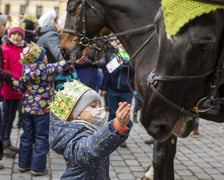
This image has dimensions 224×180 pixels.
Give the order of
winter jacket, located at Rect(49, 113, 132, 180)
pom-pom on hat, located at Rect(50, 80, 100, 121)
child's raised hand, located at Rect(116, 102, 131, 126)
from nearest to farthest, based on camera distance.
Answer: child's raised hand, located at Rect(116, 102, 131, 126) < winter jacket, located at Rect(49, 113, 132, 180) < pom-pom on hat, located at Rect(50, 80, 100, 121)

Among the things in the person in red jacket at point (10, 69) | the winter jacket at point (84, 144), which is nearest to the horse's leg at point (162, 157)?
the winter jacket at point (84, 144)

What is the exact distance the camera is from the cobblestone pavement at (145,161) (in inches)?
178

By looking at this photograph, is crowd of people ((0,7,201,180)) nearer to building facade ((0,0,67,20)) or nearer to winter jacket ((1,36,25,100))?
winter jacket ((1,36,25,100))

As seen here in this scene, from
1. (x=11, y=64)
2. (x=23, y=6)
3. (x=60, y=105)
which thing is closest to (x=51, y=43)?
(x=11, y=64)

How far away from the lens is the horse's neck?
12.3 feet

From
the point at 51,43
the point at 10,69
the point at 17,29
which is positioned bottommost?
the point at 10,69

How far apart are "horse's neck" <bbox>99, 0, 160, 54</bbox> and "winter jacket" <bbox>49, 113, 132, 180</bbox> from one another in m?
1.64

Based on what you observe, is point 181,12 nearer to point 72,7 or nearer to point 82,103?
point 82,103

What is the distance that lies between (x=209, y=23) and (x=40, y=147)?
3.07m

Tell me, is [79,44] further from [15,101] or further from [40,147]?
[15,101]

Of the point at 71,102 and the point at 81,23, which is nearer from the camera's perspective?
the point at 71,102

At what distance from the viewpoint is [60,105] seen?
249cm

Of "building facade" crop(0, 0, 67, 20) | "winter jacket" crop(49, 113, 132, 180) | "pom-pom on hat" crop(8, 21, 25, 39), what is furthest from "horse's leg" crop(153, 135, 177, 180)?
"building facade" crop(0, 0, 67, 20)

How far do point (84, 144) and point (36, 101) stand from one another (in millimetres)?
2281
